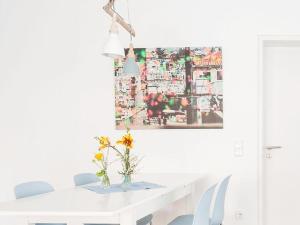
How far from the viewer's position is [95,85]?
383cm

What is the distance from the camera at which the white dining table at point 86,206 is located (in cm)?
212

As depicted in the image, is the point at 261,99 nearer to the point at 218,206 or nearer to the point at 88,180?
the point at 218,206

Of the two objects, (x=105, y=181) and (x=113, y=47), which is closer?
(x=113, y=47)

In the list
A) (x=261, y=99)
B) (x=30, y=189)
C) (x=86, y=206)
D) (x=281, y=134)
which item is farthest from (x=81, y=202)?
(x=281, y=134)

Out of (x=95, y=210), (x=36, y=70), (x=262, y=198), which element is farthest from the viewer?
(x=36, y=70)

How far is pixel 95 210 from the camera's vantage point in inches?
83.0

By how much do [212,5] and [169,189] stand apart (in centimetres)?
186

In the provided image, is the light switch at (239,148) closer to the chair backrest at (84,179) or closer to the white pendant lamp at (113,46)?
the chair backrest at (84,179)

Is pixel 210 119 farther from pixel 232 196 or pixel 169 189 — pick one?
pixel 169 189

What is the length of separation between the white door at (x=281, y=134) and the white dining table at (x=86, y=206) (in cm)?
137

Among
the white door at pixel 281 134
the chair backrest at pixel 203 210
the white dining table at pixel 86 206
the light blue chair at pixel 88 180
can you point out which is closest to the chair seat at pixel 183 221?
the white dining table at pixel 86 206

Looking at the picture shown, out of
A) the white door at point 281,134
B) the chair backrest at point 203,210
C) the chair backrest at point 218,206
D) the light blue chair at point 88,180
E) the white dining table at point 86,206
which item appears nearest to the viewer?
the white dining table at point 86,206

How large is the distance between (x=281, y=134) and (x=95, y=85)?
187 cm

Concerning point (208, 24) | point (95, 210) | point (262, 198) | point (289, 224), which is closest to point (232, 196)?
point (262, 198)
